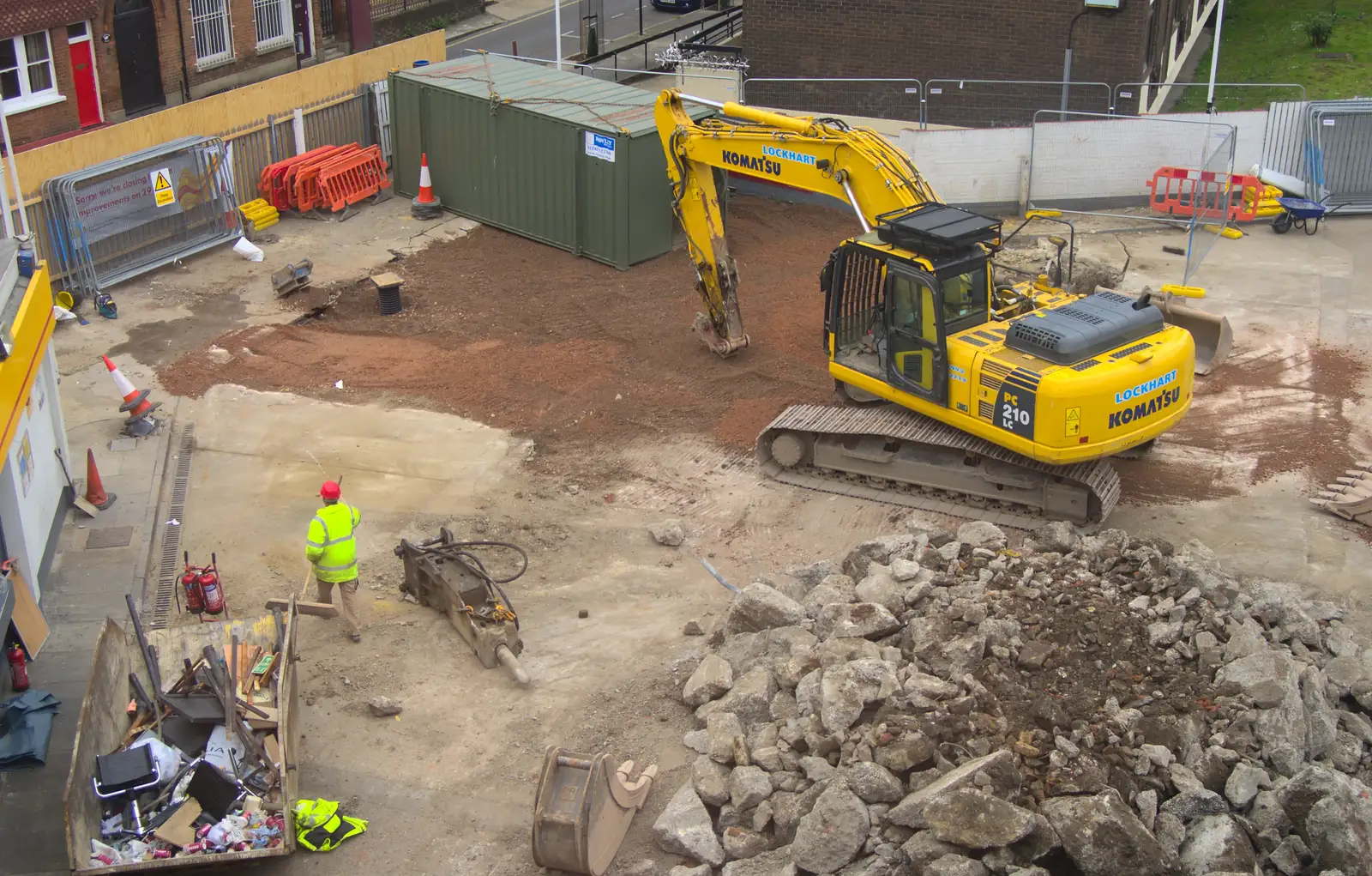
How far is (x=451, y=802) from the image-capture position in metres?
11.3

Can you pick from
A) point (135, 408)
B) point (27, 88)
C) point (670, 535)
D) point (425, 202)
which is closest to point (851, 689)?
point (670, 535)

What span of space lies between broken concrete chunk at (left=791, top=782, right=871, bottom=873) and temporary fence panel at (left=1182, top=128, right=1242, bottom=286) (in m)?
14.7

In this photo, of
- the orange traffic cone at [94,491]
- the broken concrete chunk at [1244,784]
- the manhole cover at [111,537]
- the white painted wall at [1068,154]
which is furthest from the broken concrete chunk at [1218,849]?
the white painted wall at [1068,154]

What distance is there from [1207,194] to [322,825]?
18.7 m

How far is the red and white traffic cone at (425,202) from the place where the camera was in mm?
23828

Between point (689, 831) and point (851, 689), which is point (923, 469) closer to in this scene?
point (851, 689)

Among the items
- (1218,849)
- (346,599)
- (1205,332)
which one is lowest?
(346,599)

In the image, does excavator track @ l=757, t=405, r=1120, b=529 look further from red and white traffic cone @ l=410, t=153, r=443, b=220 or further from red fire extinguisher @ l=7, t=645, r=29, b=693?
red and white traffic cone @ l=410, t=153, r=443, b=220

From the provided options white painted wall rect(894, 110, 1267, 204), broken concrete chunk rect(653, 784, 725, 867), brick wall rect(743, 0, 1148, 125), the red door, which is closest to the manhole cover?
broken concrete chunk rect(653, 784, 725, 867)

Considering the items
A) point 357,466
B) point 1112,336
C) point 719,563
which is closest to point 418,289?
point 357,466

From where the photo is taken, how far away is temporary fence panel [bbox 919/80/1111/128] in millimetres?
25859

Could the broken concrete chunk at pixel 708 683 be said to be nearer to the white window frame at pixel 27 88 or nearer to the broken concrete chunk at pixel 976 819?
the broken concrete chunk at pixel 976 819

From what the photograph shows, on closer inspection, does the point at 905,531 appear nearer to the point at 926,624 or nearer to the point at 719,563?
the point at 719,563

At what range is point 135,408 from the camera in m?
17.2
